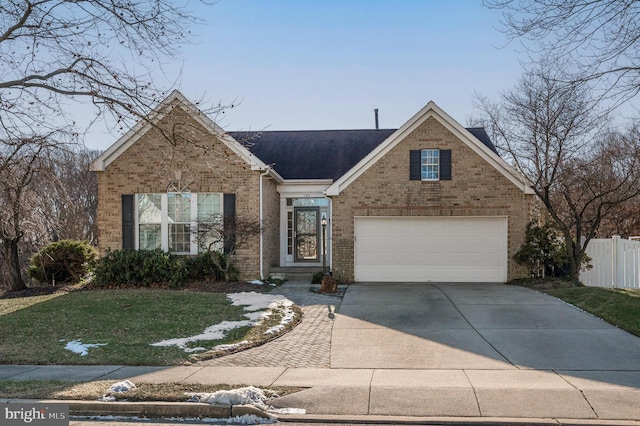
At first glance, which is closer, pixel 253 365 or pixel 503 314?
pixel 253 365

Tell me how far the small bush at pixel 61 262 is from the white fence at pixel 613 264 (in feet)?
52.7

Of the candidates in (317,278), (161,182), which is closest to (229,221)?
(161,182)

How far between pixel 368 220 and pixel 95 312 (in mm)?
8813

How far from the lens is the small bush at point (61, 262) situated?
18.5 metres

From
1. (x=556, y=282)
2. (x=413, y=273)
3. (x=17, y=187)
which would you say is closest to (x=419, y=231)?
(x=413, y=273)

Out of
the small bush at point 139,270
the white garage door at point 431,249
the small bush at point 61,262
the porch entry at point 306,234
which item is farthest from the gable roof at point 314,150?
the small bush at point 61,262

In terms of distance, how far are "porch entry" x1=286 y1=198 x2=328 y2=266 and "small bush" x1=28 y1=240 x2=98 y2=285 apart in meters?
6.78

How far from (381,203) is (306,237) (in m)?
3.90

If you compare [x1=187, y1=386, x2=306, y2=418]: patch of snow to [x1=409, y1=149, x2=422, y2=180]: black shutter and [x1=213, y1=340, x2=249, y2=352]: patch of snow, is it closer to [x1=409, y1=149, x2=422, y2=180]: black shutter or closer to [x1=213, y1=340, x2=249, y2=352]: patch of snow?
[x1=213, y1=340, x2=249, y2=352]: patch of snow

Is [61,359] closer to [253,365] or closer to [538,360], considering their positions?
[253,365]

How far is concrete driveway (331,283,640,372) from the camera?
9.05 metres

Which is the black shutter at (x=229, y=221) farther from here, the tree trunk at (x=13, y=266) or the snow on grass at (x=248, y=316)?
the tree trunk at (x=13, y=266)

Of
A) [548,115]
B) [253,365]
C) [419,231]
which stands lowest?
[253,365]

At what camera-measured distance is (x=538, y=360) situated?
909 cm
